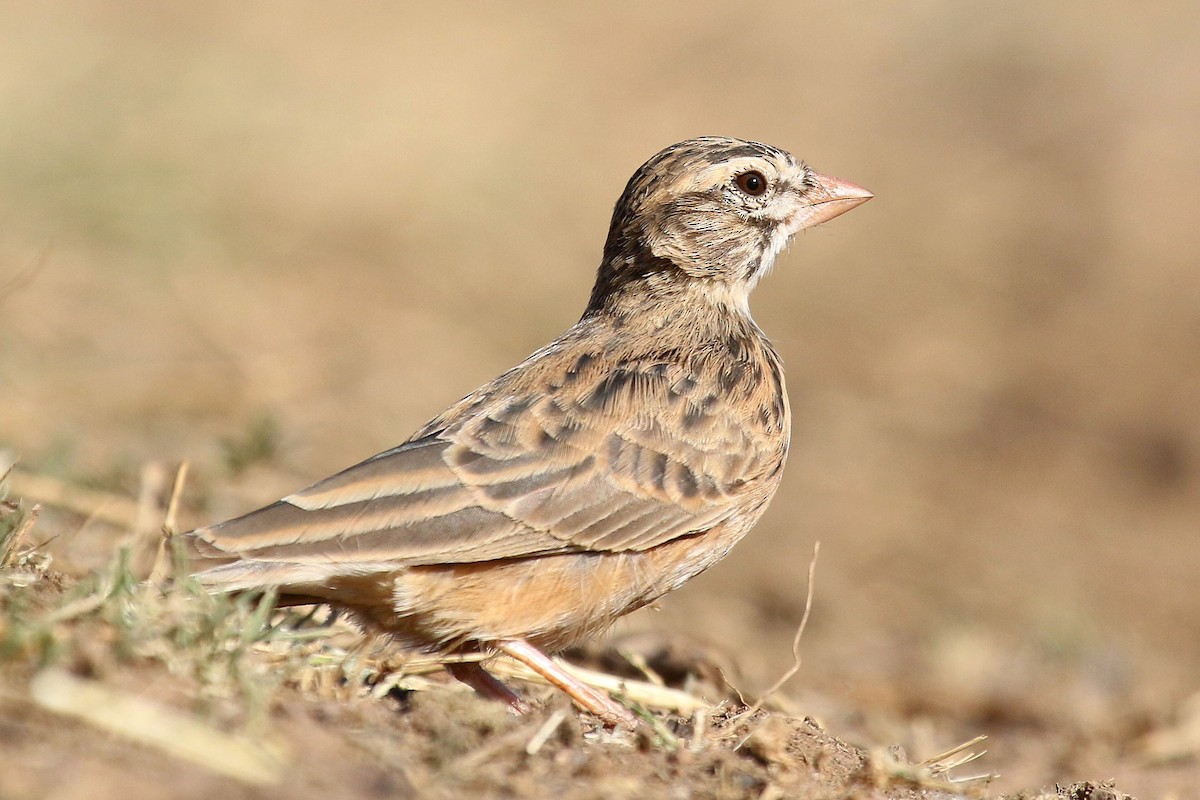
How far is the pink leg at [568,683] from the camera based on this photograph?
5.14m

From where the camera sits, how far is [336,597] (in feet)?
16.6

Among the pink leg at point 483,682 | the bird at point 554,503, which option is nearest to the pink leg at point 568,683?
the bird at point 554,503

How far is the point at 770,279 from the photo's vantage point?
17078 millimetres

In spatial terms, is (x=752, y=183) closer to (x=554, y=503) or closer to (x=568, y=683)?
(x=554, y=503)

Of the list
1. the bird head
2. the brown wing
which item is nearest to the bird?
the brown wing

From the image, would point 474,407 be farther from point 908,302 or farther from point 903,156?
point 903,156

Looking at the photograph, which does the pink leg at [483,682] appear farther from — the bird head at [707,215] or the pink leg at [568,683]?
the bird head at [707,215]

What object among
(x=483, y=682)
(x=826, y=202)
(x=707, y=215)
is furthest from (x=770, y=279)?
(x=483, y=682)

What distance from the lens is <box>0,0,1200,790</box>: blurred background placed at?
8836 mm

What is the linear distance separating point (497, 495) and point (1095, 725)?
4166mm

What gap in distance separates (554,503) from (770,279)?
1218 centimetres

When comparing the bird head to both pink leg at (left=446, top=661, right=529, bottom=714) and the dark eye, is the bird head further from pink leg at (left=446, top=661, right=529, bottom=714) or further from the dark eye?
pink leg at (left=446, top=661, right=529, bottom=714)

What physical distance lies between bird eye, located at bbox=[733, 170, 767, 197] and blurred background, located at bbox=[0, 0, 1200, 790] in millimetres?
1969

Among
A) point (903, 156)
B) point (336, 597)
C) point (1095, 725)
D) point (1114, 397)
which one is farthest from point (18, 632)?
point (903, 156)
